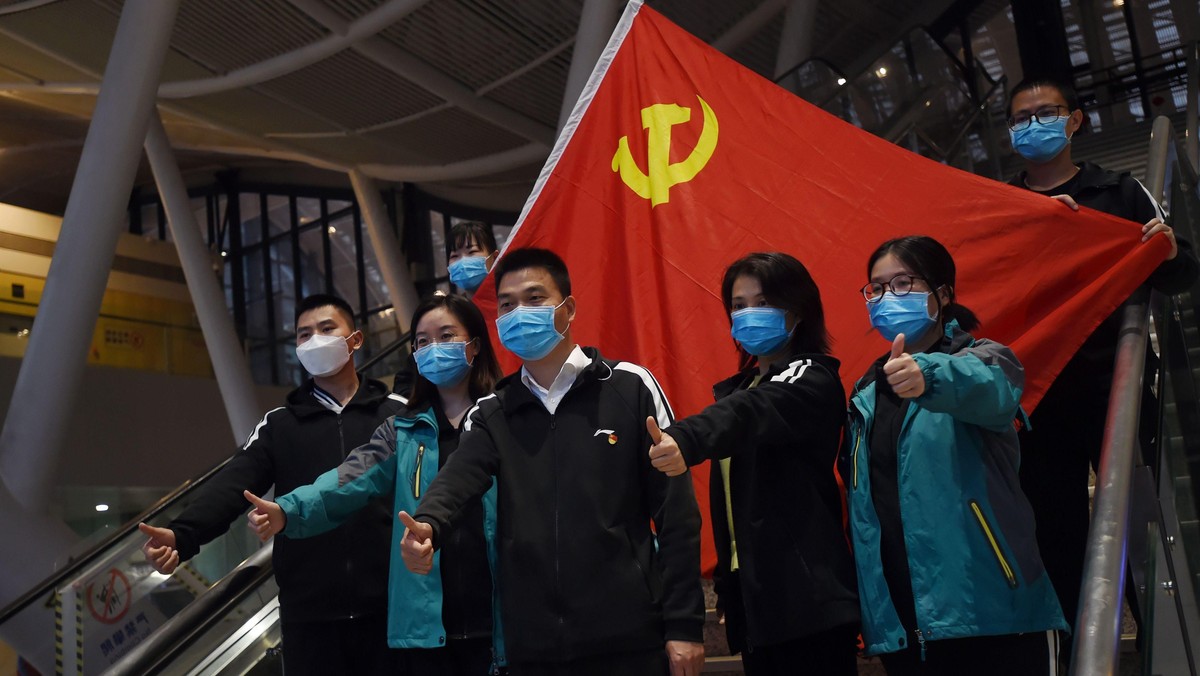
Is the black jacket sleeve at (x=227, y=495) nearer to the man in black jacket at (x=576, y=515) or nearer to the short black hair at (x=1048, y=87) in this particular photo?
the man in black jacket at (x=576, y=515)

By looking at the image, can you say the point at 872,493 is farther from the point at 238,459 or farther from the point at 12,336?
the point at 12,336

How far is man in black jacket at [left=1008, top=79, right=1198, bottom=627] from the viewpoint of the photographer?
3652 mm

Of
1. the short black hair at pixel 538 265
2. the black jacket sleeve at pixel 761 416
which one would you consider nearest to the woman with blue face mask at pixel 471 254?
the short black hair at pixel 538 265

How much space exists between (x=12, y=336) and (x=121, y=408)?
1921 millimetres

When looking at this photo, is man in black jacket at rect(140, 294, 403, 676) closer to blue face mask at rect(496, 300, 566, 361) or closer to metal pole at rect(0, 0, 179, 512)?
blue face mask at rect(496, 300, 566, 361)

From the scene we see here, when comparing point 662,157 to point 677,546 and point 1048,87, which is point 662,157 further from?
point 677,546

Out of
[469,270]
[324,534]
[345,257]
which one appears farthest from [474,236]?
[345,257]

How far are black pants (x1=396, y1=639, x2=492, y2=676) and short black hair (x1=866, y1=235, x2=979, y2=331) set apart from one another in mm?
1492

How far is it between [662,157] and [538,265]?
1.54 m

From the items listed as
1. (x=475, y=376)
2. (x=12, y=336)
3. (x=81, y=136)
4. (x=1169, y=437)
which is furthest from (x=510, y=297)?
(x=81, y=136)

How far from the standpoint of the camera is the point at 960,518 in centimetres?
287

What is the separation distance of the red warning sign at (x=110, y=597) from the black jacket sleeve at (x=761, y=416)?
13.5ft

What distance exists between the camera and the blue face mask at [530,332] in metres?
3.32

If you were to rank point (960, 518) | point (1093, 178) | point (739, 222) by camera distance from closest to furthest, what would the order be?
point (960, 518) < point (1093, 178) < point (739, 222)
